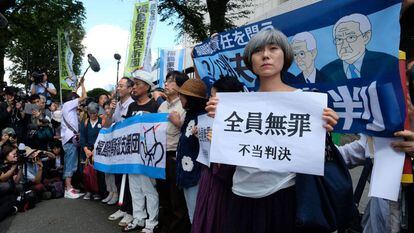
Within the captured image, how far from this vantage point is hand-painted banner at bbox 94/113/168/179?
421cm

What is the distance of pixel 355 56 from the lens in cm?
210

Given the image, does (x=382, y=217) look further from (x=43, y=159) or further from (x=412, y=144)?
(x=43, y=159)

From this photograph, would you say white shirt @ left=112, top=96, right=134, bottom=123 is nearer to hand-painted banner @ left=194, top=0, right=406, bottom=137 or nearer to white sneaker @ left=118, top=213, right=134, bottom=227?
white sneaker @ left=118, top=213, right=134, bottom=227

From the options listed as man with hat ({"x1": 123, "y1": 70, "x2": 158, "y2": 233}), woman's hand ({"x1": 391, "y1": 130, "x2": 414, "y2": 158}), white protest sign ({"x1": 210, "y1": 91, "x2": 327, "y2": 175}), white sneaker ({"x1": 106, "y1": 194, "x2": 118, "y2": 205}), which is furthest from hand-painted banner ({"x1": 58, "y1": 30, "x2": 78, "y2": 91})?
woman's hand ({"x1": 391, "y1": 130, "x2": 414, "y2": 158})

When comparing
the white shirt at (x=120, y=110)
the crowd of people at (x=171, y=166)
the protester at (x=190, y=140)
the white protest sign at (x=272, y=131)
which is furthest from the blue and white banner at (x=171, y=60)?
the white protest sign at (x=272, y=131)

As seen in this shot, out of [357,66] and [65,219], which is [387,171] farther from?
[65,219]

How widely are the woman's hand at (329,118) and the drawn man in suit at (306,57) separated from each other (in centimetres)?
65

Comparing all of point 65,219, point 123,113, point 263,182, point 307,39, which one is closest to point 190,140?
point 307,39

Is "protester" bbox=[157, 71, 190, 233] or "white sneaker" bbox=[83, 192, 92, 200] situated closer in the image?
"protester" bbox=[157, 71, 190, 233]

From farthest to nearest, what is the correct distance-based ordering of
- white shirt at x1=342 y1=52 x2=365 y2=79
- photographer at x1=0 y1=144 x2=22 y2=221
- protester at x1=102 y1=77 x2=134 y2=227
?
photographer at x1=0 y1=144 x2=22 y2=221
protester at x1=102 y1=77 x2=134 y2=227
white shirt at x1=342 y1=52 x2=365 y2=79

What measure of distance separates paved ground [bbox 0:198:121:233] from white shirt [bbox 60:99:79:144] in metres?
1.28

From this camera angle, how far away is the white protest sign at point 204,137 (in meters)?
3.11

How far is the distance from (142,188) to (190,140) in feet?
4.49

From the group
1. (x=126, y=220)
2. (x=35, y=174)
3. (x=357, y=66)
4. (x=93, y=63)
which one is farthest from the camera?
(x=93, y=63)
